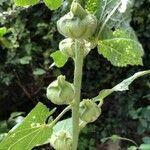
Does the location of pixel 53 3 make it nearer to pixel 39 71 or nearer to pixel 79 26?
pixel 79 26

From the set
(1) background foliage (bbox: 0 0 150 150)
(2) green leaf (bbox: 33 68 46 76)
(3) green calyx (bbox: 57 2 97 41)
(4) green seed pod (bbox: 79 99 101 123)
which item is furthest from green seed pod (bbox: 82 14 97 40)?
(2) green leaf (bbox: 33 68 46 76)

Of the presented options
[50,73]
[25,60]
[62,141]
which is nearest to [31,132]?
[62,141]

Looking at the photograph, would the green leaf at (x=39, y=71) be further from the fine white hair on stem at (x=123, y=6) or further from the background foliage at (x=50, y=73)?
the fine white hair on stem at (x=123, y=6)

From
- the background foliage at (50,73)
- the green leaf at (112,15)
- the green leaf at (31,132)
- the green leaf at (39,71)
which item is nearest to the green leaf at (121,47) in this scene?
the green leaf at (112,15)

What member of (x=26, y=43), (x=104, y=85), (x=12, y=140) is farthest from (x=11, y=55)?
(x=12, y=140)

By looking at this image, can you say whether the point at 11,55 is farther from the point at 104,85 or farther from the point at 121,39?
the point at 121,39

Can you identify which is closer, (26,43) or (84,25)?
(84,25)
